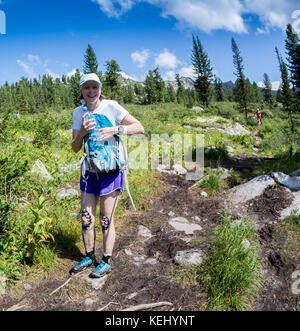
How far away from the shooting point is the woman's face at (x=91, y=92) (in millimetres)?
2461

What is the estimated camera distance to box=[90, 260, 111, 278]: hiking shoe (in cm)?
→ 269

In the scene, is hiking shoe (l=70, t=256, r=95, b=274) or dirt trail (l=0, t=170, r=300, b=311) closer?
dirt trail (l=0, t=170, r=300, b=311)

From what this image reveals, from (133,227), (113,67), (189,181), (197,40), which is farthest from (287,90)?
(133,227)

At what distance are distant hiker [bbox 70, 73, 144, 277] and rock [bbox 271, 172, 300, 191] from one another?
3723 millimetres

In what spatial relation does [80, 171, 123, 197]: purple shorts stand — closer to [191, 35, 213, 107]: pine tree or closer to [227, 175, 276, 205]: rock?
[227, 175, 276, 205]: rock

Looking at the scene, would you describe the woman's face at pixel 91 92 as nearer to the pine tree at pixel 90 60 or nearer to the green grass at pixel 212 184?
the green grass at pixel 212 184

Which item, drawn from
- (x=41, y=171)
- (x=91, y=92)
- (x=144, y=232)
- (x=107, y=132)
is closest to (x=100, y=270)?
(x=144, y=232)

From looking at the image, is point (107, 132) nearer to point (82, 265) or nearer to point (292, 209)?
point (82, 265)

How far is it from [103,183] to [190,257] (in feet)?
4.68

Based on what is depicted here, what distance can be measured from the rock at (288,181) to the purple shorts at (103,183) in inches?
150

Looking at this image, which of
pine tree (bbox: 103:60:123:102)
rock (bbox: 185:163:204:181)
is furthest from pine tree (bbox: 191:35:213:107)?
rock (bbox: 185:163:204:181)

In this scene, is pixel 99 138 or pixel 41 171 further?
pixel 41 171

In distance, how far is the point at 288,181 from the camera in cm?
488
